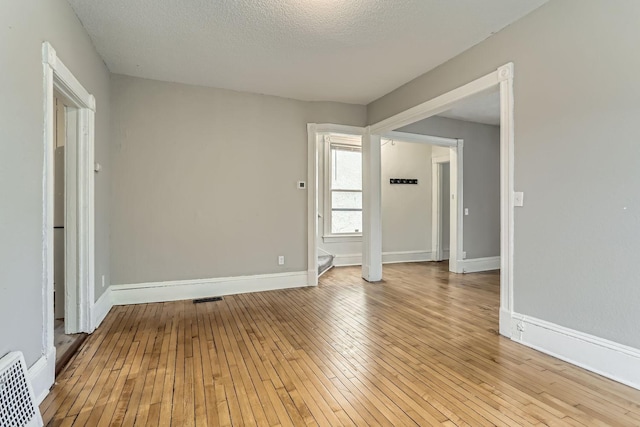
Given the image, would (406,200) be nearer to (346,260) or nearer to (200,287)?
(346,260)

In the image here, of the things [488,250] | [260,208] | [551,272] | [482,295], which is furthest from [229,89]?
[488,250]

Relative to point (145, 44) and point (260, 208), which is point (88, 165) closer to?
point (145, 44)

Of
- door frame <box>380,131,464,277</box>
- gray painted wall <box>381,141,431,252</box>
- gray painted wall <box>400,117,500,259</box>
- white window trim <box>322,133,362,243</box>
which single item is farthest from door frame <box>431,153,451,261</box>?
white window trim <box>322,133,362,243</box>

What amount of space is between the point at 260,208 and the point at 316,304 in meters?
1.54

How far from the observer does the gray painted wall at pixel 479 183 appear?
5.62 metres

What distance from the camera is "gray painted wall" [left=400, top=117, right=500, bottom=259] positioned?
562cm

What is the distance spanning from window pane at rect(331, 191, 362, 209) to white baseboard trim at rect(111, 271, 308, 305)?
7.01ft

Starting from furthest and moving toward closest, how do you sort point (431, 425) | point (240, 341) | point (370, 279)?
point (370, 279), point (240, 341), point (431, 425)

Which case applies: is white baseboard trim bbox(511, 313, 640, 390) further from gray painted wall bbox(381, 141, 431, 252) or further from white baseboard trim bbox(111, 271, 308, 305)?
gray painted wall bbox(381, 141, 431, 252)

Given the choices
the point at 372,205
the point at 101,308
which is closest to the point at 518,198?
the point at 372,205

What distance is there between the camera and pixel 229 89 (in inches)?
163

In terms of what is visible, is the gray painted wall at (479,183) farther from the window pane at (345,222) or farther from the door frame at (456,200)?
the window pane at (345,222)

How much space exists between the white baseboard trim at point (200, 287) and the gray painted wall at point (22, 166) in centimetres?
191

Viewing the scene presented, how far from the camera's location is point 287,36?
283cm
